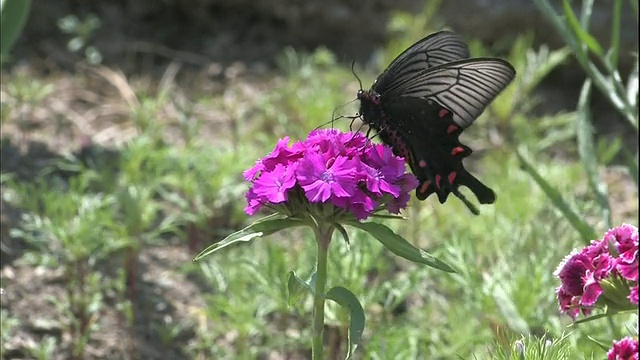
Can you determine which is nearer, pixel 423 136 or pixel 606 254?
pixel 606 254

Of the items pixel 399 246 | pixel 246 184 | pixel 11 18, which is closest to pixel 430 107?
pixel 399 246

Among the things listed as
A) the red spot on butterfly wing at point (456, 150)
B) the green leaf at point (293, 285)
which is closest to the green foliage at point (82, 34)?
the red spot on butterfly wing at point (456, 150)

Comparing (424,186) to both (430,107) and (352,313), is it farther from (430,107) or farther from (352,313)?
(352,313)

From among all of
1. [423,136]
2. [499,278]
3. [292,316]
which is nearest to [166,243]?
[292,316]

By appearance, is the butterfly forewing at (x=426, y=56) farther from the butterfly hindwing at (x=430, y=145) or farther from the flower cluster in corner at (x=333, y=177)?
the flower cluster in corner at (x=333, y=177)

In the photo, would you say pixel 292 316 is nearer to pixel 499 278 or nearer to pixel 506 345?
pixel 499 278

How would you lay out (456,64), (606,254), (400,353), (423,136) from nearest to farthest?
(606,254) < (456,64) < (423,136) < (400,353)

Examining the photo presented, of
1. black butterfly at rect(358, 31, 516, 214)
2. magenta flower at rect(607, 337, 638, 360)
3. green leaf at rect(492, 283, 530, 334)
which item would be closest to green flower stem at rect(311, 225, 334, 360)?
black butterfly at rect(358, 31, 516, 214)

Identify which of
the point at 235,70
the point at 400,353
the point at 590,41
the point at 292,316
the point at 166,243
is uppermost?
the point at 235,70
